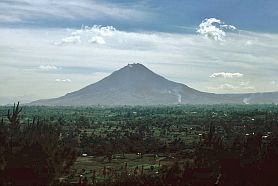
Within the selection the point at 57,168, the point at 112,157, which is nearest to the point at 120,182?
the point at 57,168

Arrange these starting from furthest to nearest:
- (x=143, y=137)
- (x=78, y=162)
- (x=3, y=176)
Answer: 1. (x=143, y=137)
2. (x=78, y=162)
3. (x=3, y=176)

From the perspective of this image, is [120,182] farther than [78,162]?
No

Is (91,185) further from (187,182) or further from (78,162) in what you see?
(78,162)

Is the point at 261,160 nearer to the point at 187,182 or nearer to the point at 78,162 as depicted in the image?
the point at 187,182

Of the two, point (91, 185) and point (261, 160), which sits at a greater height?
point (261, 160)

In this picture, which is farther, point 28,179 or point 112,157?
point 112,157

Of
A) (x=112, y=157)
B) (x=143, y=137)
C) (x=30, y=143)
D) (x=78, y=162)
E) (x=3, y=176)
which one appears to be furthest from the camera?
(x=143, y=137)

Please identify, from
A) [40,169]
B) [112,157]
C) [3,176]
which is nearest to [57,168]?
[40,169]

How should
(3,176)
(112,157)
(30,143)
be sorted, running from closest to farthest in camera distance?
(3,176)
(30,143)
(112,157)
